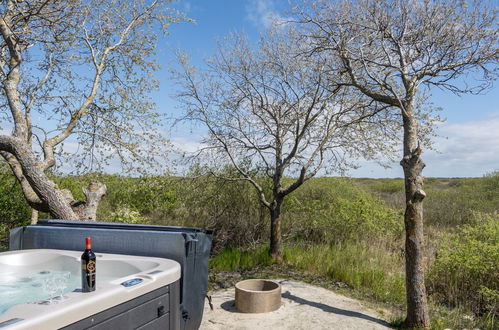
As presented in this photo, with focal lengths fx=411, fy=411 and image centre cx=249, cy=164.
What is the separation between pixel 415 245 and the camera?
4.34 metres

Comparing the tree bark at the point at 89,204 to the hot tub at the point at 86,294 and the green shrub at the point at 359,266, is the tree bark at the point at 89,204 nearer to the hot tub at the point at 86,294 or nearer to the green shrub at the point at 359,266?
the hot tub at the point at 86,294

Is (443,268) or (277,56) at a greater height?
(277,56)

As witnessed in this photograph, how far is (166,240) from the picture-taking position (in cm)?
352

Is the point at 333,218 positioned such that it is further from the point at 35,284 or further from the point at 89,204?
the point at 35,284

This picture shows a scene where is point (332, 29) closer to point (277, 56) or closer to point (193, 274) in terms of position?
point (277, 56)

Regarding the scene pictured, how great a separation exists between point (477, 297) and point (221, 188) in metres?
4.92

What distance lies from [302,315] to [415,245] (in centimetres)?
147

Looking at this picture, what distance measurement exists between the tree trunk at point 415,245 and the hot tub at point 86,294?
2.54m

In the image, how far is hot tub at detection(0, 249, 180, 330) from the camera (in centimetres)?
211

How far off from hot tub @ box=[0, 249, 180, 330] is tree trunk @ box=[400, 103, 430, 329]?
8.33 feet

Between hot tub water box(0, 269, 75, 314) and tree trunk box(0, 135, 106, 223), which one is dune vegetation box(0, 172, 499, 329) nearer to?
tree trunk box(0, 135, 106, 223)

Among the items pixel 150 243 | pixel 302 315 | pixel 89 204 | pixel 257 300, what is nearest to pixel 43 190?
pixel 89 204

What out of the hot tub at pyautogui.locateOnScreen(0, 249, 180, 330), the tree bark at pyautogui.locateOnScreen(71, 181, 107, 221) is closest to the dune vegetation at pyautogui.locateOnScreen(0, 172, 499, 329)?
the tree bark at pyautogui.locateOnScreen(71, 181, 107, 221)

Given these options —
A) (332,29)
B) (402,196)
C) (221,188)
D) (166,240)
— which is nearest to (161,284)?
(166,240)
